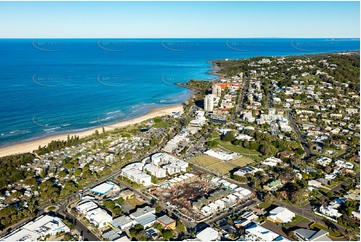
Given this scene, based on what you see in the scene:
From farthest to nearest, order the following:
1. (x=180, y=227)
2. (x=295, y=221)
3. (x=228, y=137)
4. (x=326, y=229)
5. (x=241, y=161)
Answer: (x=228, y=137) < (x=241, y=161) < (x=295, y=221) < (x=326, y=229) < (x=180, y=227)

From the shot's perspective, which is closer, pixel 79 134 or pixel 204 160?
pixel 204 160

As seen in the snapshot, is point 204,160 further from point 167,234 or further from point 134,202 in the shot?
point 167,234

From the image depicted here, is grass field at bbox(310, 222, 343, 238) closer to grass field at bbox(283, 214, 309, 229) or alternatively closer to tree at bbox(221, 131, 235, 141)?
grass field at bbox(283, 214, 309, 229)

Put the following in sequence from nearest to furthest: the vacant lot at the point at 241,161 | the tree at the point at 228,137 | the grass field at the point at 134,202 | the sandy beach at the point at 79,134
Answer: the grass field at the point at 134,202 → the vacant lot at the point at 241,161 → the sandy beach at the point at 79,134 → the tree at the point at 228,137

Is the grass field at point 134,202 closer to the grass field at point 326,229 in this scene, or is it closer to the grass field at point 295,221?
the grass field at point 295,221

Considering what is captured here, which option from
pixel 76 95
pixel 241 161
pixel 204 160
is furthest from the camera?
pixel 76 95

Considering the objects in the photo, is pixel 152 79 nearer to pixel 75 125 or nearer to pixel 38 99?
pixel 38 99

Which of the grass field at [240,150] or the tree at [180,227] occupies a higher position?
the grass field at [240,150]

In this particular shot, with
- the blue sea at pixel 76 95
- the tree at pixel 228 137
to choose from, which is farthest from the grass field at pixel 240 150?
the blue sea at pixel 76 95

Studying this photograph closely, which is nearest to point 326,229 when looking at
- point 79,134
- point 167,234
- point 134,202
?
point 167,234

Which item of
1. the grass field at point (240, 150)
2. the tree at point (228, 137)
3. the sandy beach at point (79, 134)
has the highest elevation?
the tree at point (228, 137)
